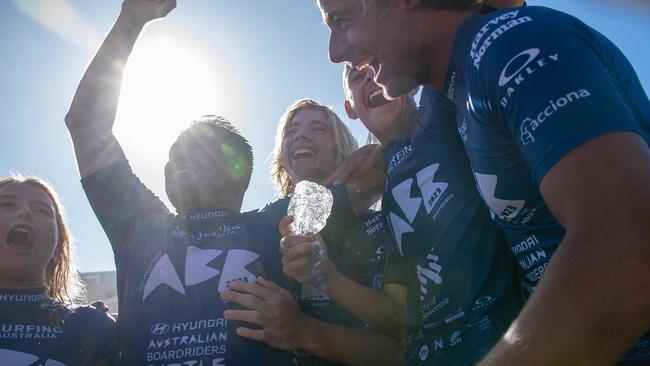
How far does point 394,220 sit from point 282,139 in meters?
2.07

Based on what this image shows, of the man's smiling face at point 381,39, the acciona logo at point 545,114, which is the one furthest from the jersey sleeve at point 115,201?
the acciona logo at point 545,114

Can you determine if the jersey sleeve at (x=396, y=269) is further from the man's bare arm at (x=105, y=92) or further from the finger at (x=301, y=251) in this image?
the man's bare arm at (x=105, y=92)

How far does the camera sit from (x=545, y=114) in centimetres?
98

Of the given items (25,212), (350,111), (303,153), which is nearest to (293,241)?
(350,111)

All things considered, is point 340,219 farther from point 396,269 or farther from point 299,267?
point 299,267

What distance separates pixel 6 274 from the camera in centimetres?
341

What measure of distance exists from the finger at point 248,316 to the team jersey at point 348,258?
522 millimetres

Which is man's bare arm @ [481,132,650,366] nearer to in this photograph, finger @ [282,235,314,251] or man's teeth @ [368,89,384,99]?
finger @ [282,235,314,251]

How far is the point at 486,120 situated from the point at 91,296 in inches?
912

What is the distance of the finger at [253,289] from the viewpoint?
7.73ft

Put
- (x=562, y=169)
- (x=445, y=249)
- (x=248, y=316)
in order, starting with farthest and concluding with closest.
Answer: (x=248, y=316), (x=445, y=249), (x=562, y=169)

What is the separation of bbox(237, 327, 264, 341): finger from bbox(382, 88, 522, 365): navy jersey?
719mm

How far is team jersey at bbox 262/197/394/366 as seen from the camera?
108 inches

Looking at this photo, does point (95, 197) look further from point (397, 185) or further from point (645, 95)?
point (645, 95)
